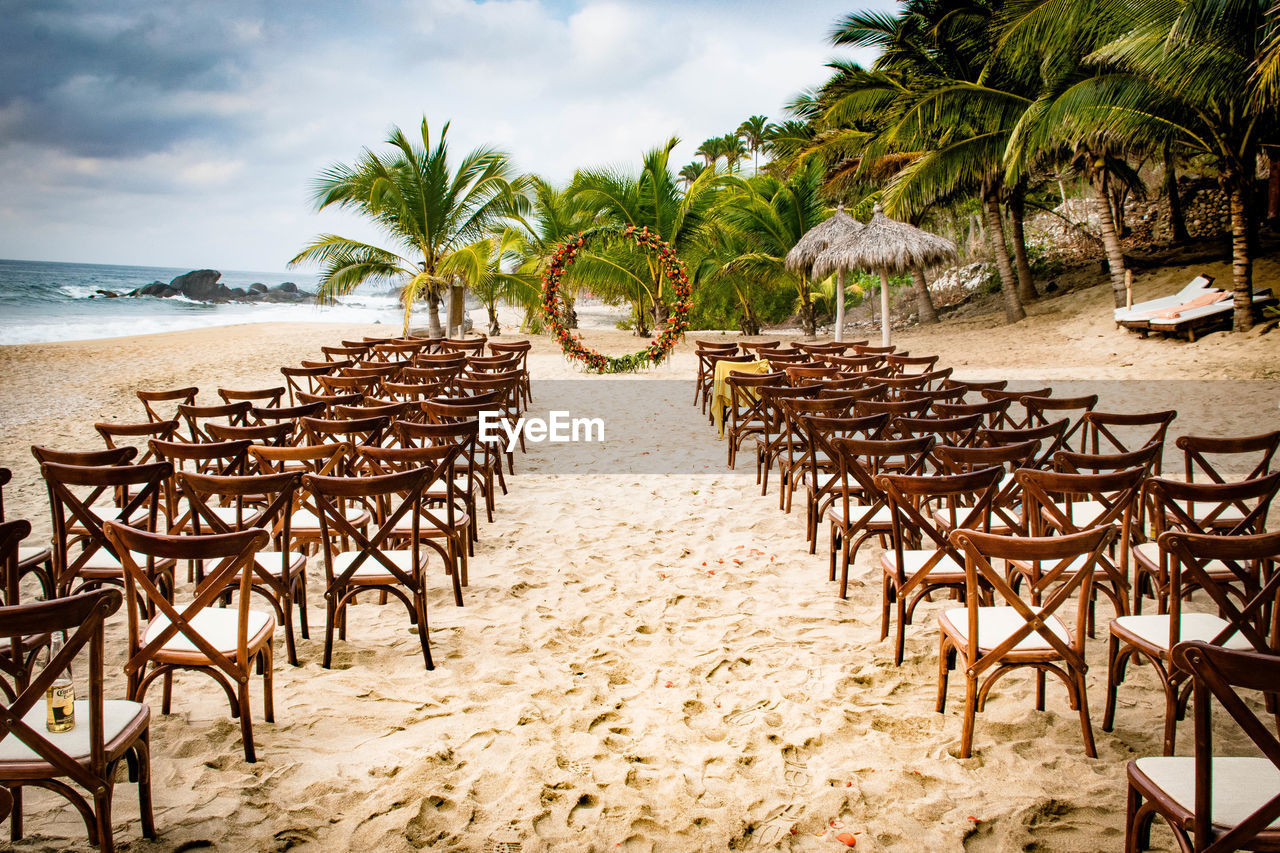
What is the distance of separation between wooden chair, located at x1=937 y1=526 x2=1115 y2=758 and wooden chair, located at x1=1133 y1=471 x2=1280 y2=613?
41 cm

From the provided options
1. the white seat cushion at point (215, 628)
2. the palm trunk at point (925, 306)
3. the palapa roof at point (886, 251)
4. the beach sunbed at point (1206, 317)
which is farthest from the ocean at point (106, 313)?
the white seat cushion at point (215, 628)

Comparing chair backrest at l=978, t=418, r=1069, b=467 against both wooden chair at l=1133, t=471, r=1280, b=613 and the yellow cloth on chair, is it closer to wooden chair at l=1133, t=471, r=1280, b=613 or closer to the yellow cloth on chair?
wooden chair at l=1133, t=471, r=1280, b=613

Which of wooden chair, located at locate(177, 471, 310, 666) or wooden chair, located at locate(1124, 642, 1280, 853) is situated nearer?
wooden chair, located at locate(1124, 642, 1280, 853)

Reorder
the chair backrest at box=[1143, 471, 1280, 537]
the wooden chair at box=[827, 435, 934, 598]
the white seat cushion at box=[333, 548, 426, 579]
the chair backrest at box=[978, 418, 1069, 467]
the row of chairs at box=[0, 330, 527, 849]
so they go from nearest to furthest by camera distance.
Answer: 1. the row of chairs at box=[0, 330, 527, 849]
2. the chair backrest at box=[1143, 471, 1280, 537]
3. the white seat cushion at box=[333, 548, 426, 579]
4. the wooden chair at box=[827, 435, 934, 598]
5. the chair backrest at box=[978, 418, 1069, 467]

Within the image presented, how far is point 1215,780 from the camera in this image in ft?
6.92

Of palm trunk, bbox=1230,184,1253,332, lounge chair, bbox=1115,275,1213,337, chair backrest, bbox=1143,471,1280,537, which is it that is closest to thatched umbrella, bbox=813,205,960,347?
lounge chair, bbox=1115,275,1213,337

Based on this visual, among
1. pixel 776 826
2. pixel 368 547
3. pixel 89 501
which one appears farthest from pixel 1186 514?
pixel 89 501

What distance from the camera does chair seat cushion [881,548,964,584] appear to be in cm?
362

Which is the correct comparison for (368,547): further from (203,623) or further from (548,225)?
(548,225)

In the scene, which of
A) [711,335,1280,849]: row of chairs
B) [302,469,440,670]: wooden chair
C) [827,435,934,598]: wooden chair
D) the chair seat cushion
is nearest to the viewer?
[711,335,1280,849]: row of chairs

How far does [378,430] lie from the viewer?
204 inches

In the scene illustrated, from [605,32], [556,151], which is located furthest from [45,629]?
[556,151]

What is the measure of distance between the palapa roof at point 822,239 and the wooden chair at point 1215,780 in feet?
44.0

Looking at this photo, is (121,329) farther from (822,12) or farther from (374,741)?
(374,741)
